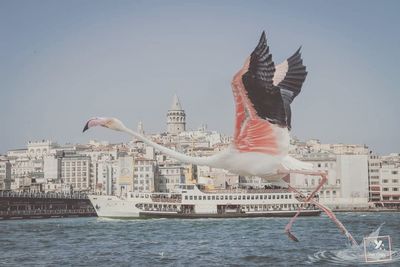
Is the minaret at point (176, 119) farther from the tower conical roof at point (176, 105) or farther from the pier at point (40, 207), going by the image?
the pier at point (40, 207)

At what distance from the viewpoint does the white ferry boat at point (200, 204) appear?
43812mm

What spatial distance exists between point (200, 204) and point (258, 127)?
38.8 meters

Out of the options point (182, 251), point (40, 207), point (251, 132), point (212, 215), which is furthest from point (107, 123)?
point (40, 207)

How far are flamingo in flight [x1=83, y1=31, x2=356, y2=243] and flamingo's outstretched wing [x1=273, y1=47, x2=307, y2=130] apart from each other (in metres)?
0.94

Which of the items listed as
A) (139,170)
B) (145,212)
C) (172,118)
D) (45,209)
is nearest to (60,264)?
(145,212)

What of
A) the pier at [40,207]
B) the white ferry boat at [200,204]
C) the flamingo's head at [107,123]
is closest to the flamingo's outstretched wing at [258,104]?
the flamingo's head at [107,123]

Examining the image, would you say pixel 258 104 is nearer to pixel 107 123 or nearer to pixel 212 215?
pixel 107 123

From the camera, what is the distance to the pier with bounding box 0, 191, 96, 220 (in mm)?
50844

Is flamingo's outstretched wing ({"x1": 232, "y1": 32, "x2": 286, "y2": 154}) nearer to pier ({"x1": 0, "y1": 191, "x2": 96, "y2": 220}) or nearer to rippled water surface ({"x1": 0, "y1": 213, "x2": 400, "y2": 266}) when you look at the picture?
rippled water surface ({"x1": 0, "y1": 213, "x2": 400, "y2": 266})

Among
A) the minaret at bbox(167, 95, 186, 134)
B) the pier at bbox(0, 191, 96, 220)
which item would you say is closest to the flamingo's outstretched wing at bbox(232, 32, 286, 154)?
the pier at bbox(0, 191, 96, 220)

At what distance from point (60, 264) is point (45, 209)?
40853 mm

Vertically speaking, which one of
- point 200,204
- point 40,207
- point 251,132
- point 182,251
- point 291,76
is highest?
point 291,76

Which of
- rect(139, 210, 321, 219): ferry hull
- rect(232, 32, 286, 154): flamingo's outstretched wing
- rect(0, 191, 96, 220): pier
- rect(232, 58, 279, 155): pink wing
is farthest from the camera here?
rect(0, 191, 96, 220): pier

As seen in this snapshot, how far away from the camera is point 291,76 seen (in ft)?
23.4
